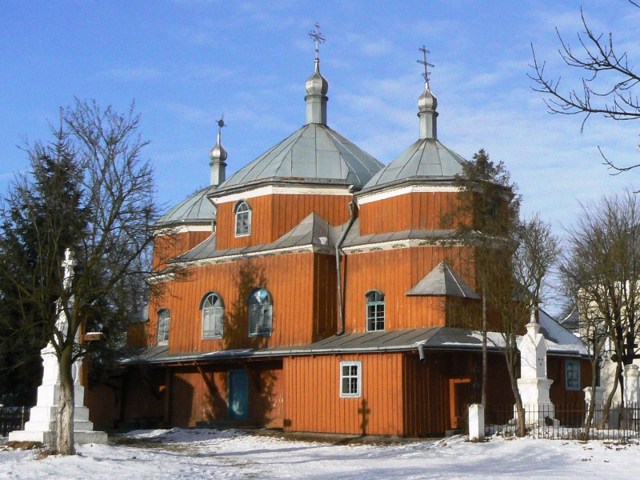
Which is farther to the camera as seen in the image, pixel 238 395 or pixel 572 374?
pixel 238 395

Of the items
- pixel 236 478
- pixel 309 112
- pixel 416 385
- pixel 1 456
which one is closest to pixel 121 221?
pixel 1 456

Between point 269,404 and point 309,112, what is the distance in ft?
36.7

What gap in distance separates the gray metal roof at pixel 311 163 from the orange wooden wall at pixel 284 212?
2.06 feet

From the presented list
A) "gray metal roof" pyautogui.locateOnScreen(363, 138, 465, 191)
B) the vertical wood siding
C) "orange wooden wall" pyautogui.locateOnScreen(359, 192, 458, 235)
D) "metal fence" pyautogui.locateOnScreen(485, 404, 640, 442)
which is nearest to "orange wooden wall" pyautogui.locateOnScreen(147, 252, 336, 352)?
the vertical wood siding

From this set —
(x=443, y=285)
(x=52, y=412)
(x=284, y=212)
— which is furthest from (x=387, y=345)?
(x=52, y=412)

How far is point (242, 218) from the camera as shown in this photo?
30234 millimetres

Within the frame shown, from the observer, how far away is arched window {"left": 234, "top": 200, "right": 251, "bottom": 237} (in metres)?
30.0

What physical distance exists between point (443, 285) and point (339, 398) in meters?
4.33

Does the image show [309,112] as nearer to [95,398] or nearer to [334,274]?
[334,274]

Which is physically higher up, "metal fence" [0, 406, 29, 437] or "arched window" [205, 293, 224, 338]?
"arched window" [205, 293, 224, 338]

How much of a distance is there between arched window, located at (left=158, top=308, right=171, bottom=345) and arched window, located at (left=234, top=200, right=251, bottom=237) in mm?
4814

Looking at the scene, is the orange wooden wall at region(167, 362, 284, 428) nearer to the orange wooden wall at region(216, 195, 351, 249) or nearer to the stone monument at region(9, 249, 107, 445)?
the orange wooden wall at region(216, 195, 351, 249)

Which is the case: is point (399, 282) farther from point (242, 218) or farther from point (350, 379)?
point (242, 218)

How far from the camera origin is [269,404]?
27.7 metres
